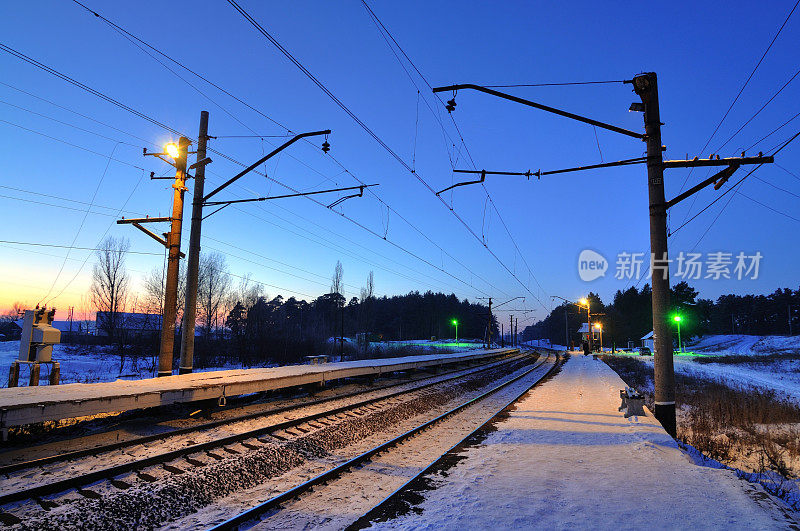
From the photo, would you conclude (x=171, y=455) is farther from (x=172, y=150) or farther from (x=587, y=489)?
(x=172, y=150)

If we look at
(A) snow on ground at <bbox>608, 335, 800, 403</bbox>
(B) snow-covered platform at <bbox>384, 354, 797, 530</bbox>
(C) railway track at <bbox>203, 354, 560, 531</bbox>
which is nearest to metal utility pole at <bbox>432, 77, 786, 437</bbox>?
(B) snow-covered platform at <bbox>384, 354, 797, 530</bbox>

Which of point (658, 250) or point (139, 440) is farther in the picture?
point (658, 250)

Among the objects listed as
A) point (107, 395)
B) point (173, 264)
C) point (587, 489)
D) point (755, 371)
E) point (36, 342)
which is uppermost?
point (173, 264)

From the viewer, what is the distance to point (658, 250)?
33.6ft

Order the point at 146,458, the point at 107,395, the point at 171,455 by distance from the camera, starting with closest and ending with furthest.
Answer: the point at 146,458
the point at 171,455
the point at 107,395

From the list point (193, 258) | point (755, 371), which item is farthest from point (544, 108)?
point (755, 371)

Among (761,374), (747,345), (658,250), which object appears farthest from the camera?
(747,345)

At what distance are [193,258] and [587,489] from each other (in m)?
13.4

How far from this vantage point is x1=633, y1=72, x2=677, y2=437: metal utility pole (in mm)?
10078

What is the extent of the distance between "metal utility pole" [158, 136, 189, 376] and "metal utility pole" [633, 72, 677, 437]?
45.0 ft

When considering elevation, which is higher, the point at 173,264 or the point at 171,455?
the point at 173,264

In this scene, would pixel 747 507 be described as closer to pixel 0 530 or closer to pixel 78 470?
pixel 0 530

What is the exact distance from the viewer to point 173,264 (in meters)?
14.6

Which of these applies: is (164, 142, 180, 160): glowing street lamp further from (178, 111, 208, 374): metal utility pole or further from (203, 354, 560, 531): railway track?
(203, 354, 560, 531): railway track
